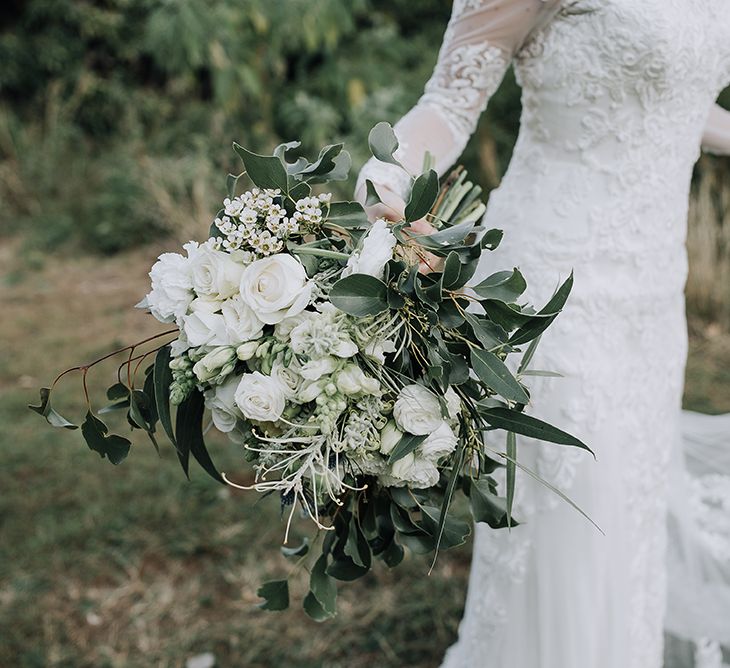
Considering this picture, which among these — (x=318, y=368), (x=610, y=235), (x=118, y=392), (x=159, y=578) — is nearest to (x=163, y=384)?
(x=118, y=392)

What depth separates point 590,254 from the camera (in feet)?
6.50

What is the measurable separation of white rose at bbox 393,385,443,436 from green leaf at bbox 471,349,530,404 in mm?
86

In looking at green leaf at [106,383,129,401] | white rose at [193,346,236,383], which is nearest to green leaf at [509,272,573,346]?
white rose at [193,346,236,383]

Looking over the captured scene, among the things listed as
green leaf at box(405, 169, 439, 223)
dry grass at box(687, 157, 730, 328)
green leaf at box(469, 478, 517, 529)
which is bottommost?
dry grass at box(687, 157, 730, 328)

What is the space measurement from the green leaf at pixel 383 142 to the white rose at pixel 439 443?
0.45 meters

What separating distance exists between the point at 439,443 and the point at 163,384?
474 mm

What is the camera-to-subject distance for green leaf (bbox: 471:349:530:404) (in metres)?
1.33

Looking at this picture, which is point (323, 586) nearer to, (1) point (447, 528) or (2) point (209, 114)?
(1) point (447, 528)

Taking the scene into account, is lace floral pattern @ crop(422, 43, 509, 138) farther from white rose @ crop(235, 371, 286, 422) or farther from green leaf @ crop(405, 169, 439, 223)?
white rose @ crop(235, 371, 286, 422)

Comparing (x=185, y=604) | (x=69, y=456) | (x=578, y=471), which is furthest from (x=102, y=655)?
(x=578, y=471)

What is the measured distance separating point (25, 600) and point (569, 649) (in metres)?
2.01

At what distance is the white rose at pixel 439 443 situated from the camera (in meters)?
1.38

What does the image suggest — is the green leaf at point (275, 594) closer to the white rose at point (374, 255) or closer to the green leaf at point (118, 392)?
the green leaf at point (118, 392)

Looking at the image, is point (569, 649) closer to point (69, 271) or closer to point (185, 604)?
point (185, 604)
